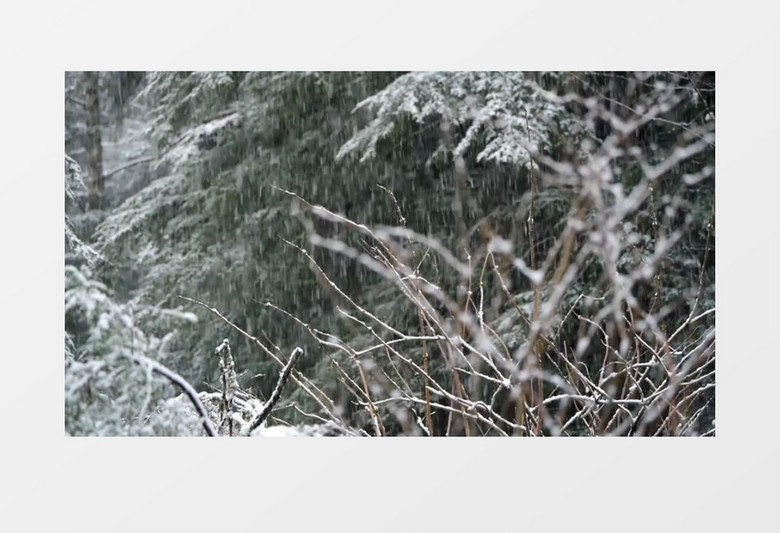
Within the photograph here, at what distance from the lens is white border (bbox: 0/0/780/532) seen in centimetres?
247

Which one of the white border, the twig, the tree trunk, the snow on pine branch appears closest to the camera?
the twig

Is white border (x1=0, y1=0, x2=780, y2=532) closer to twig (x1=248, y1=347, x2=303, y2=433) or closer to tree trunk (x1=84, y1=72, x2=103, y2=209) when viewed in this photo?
twig (x1=248, y1=347, x2=303, y2=433)

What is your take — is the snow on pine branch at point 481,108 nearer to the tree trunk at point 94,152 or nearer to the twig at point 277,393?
the tree trunk at point 94,152

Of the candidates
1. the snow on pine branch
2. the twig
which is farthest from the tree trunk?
the twig

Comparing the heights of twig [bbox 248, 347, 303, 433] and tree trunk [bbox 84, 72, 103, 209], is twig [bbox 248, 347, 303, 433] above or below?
below
